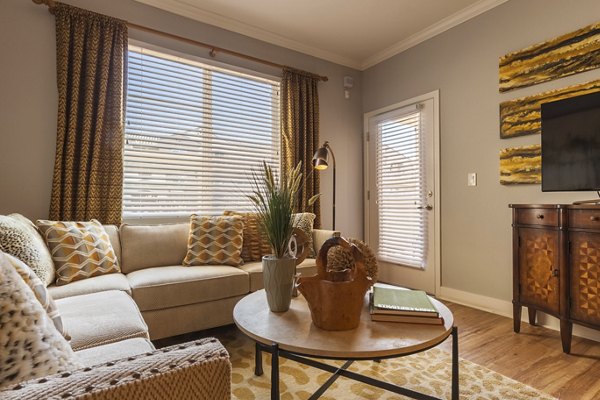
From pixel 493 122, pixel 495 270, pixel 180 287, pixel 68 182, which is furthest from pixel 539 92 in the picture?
pixel 68 182

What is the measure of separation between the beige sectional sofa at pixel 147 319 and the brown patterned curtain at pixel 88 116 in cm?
31

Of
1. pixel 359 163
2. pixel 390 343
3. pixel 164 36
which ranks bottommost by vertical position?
pixel 390 343

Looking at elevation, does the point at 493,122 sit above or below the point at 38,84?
below

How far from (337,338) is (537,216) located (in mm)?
1864

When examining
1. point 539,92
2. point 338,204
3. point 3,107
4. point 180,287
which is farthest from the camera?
point 338,204

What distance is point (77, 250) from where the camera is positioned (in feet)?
6.75

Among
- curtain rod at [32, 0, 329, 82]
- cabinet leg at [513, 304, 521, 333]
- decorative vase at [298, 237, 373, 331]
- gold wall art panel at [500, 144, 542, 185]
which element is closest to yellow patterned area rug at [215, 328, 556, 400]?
decorative vase at [298, 237, 373, 331]

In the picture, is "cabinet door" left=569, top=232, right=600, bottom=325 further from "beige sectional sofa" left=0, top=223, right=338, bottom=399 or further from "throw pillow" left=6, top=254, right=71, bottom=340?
"throw pillow" left=6, top=254, right=71, bottom=340

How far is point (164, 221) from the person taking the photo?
2945 mm

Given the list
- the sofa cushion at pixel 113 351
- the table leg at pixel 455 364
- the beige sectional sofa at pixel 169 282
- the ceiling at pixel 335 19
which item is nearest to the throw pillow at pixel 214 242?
the beige sectional sofa at pixel 169 282

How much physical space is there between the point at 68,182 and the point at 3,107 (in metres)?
0.66

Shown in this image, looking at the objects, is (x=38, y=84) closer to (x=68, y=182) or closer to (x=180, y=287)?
(x=68, y=182)

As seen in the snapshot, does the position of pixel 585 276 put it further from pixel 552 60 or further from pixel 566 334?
pixel 552 60

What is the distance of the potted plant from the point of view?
1.37 meters
